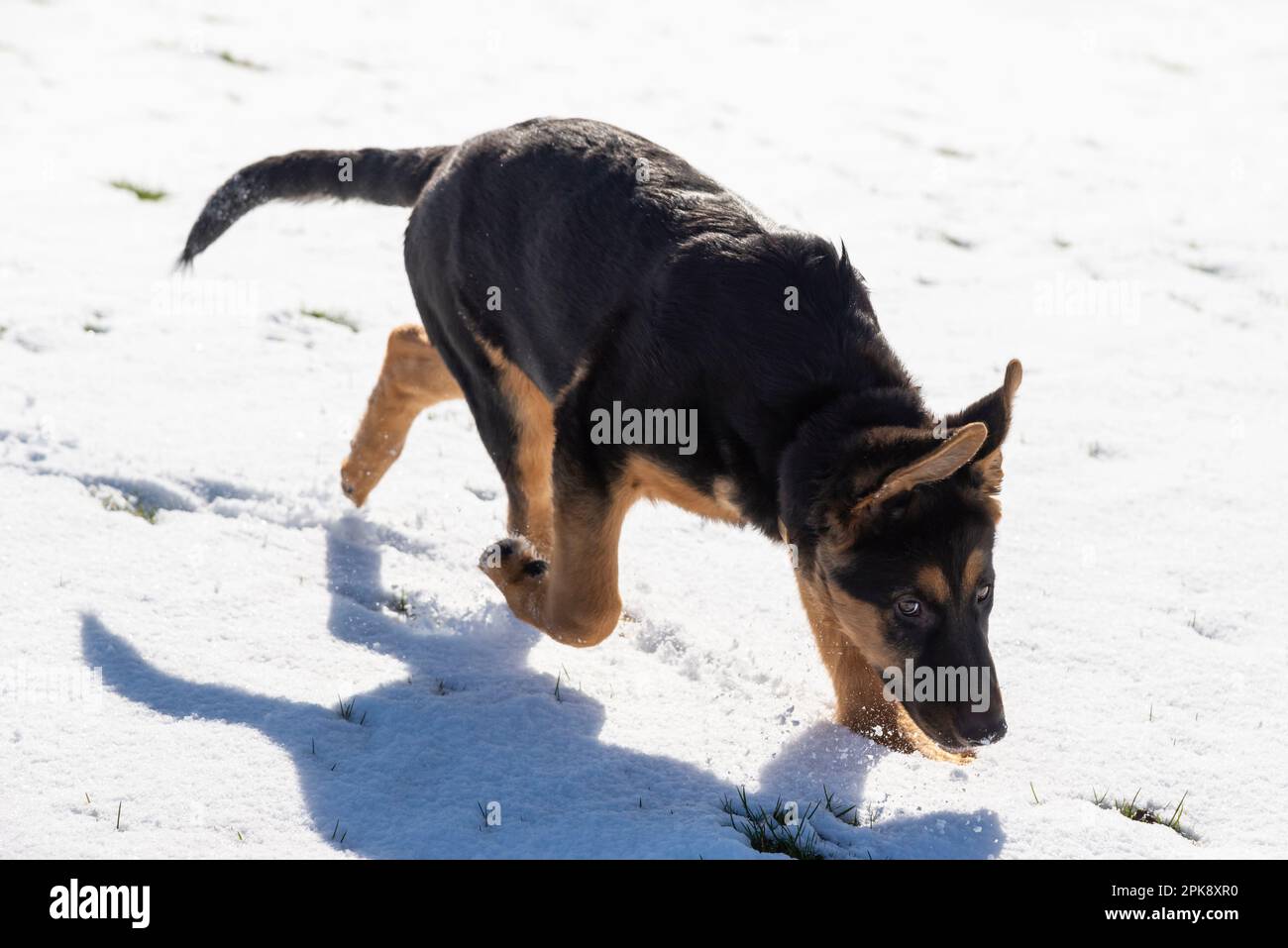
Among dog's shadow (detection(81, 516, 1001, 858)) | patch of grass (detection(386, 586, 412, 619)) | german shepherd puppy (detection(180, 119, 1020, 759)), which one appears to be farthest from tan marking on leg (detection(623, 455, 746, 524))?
patch of grass (detection(386, 586, 412, 619))

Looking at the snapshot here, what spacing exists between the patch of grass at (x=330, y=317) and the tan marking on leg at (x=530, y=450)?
90.7 inches

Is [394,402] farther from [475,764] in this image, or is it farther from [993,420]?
[993,420]

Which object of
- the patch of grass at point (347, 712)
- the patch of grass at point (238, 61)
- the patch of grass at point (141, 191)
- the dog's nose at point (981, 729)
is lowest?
the patch of grass at point (141, 191)

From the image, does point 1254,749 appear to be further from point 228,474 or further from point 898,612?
point 228,474

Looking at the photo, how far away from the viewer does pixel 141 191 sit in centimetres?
845

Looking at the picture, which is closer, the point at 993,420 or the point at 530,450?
the point at 993,420

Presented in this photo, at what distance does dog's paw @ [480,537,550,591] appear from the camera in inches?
190

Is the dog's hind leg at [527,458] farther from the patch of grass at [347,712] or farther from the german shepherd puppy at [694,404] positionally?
the patch of grass at [347,712]

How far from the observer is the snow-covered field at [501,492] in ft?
12.9

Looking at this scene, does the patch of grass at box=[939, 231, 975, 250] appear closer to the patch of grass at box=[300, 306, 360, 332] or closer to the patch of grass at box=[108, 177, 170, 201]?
the patch of grass at box=[300, 306, 360, 332]

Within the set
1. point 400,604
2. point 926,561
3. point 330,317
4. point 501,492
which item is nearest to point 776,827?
point 926,561

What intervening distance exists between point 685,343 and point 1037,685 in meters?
1.75

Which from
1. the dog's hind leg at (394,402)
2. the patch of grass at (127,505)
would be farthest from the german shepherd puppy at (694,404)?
the patch of grass at (127,505)

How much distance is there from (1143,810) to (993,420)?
4.08 ft
